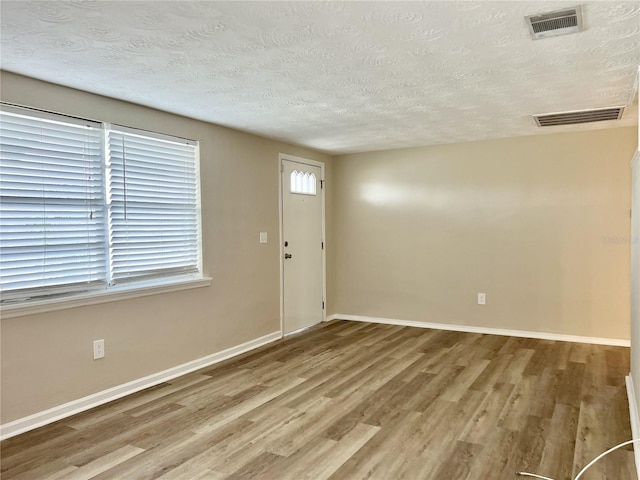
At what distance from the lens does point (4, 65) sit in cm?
259

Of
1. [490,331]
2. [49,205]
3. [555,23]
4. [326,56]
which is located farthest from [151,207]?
[490,331]

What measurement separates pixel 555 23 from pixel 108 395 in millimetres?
3577

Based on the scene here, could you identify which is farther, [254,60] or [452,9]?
[254,60]

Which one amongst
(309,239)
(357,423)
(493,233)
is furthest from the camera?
(309,239)

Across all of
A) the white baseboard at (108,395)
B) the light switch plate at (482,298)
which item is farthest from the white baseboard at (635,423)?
the white baseboard at (108,395)

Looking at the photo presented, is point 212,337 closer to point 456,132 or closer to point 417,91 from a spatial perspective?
point 417,91

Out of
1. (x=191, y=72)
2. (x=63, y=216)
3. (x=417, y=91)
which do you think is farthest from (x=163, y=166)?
(x=417, y=91)

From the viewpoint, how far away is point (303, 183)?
5543 millimetres

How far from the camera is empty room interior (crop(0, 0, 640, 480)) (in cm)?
230

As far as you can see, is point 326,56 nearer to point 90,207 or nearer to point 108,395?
point 90,207

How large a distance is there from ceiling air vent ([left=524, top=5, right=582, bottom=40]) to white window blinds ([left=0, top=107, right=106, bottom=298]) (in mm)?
2820

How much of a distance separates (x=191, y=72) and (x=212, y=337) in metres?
2.42

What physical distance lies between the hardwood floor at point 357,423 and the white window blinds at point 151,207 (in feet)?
3.27

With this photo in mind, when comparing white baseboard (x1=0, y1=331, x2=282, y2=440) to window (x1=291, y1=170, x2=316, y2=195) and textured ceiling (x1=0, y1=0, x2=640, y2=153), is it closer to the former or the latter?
window (x1=291, y1=170, x2=316, y2=195)
